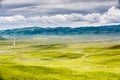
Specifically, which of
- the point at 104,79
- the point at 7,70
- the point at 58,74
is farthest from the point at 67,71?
the point at 7,70

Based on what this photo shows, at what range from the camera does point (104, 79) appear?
55875mm

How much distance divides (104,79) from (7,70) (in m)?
17.6

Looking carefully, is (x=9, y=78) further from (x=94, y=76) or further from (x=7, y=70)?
(x=94, y=76)

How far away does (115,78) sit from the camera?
5784 cm

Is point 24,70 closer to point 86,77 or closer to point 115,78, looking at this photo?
point 86,77

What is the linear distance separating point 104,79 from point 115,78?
307 cm

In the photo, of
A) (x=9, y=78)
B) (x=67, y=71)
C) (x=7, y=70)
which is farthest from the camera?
(x=67, y=71)

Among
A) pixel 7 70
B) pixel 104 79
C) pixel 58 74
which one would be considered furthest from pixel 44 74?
pixel 104 79

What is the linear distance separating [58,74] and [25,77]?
23.9ft

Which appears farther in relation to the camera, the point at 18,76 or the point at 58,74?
the point at 58,74

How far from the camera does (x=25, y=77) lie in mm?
52656

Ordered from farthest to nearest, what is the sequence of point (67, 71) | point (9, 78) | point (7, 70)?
point (67, 71), point (7, 70), point (9, 78)

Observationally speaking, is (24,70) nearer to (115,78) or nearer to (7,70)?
(7,70)

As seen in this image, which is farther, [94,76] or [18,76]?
[94,76]
